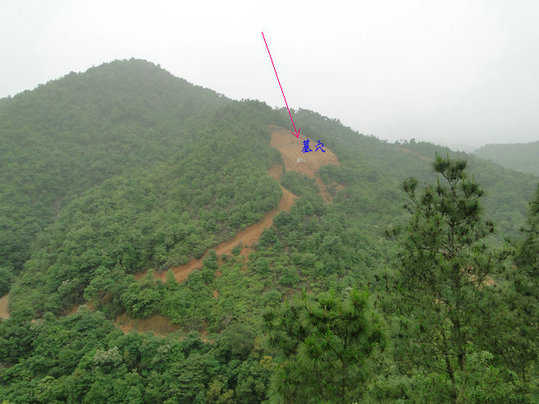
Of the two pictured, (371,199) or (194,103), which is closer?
(371,199)

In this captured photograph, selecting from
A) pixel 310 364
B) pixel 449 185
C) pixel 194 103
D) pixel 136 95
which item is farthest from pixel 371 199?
pixel 136 95

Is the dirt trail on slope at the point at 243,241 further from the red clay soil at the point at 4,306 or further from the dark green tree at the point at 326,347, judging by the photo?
the dark green tree at the point at 326,347

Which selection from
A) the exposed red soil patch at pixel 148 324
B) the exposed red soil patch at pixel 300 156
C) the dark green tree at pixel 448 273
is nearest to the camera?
the dark green tree at pixel 448 273

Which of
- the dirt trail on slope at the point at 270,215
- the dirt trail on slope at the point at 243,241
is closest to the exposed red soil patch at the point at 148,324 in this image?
the dirt trail on slope at the point at 270,215

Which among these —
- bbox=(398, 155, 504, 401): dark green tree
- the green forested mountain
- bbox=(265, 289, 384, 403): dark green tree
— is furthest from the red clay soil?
bbox=(398, 155, 504, 401): dark green tree

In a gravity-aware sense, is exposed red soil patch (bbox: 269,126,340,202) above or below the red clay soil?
above

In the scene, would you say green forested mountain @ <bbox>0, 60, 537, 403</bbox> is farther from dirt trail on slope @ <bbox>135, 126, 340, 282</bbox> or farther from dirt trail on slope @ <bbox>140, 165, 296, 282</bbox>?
dirt trail on slope @ <bbox>135, 126, 340, 282</bbox>

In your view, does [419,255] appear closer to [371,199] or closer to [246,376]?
[246,376]
